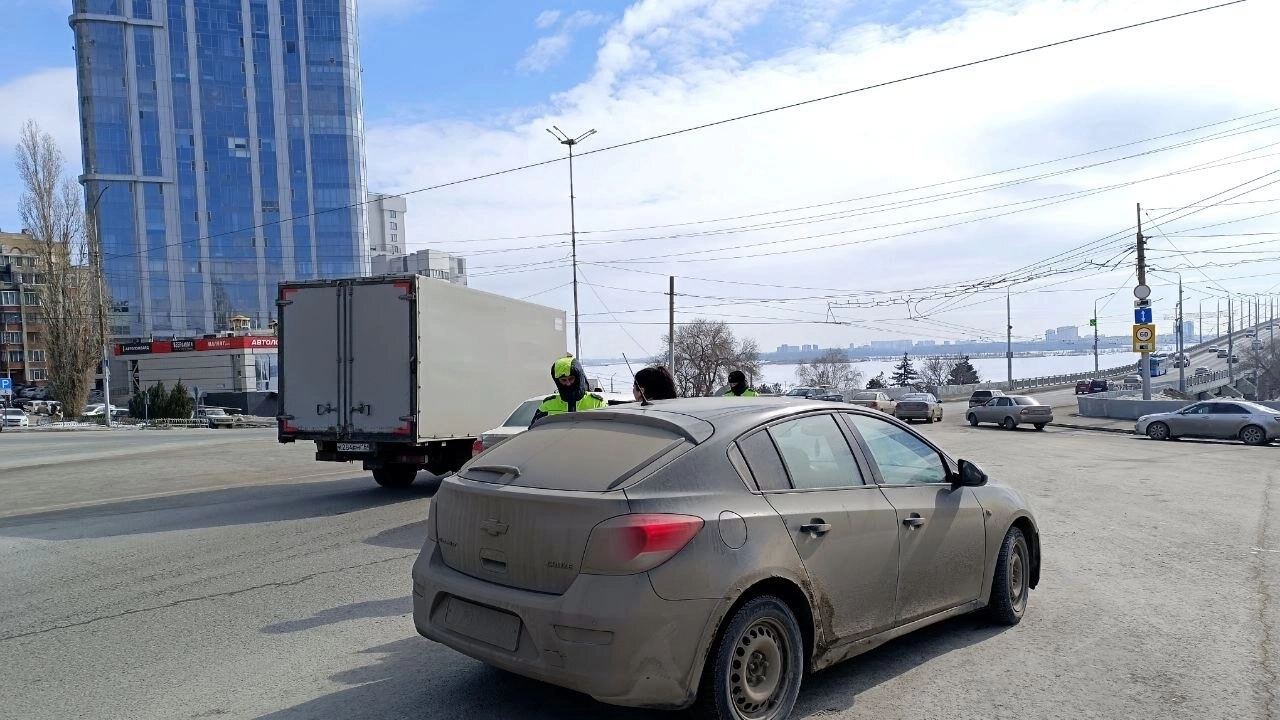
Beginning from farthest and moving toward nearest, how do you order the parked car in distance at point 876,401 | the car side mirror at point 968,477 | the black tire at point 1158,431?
the parked car in distance at point 876,401, the black tire at point 1158,431, the car side mirror at point 968,477

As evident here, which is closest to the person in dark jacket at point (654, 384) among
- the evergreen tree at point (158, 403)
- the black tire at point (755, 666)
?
the black tire at point (755, 666)

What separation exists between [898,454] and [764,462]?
1276mm

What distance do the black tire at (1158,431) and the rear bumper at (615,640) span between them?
2940 cm

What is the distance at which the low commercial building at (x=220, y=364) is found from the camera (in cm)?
6612

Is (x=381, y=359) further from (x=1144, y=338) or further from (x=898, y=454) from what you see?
(x=1144, y=338)

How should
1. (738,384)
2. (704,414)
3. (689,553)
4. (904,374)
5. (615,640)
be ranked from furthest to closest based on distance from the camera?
(904,374) < (738,384) < (704,414) < (689,553) < (615,640)

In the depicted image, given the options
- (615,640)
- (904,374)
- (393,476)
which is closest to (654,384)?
(615,640)

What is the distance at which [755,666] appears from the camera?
3.96m

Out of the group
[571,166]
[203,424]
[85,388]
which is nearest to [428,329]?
[571,166]

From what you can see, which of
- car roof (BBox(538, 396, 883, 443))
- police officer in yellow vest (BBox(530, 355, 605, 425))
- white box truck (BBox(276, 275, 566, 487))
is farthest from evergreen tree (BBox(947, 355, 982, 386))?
car roof (BBox(538, 396, 883, 443))

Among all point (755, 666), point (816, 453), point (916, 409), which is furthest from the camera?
point (916, 409)

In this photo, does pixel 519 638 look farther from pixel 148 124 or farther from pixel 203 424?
pixel 148 124

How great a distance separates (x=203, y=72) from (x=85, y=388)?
2533 inches

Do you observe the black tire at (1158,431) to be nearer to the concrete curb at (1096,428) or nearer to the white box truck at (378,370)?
the concrete curb at (1096,428)
